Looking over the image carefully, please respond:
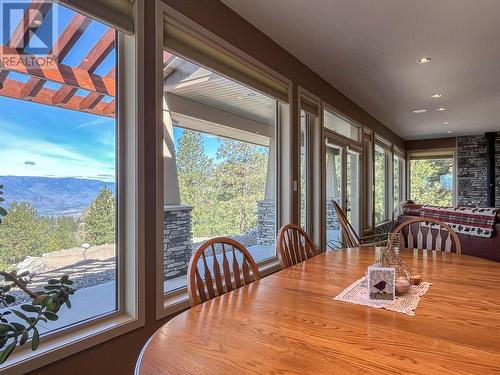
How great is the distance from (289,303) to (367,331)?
290mm

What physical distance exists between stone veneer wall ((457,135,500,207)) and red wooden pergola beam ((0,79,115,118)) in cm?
858

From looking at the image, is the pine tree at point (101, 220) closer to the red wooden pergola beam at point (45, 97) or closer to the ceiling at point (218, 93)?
the red wooden pergola beam at point (45, 97)

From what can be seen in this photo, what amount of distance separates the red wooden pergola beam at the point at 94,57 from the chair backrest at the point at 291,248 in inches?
49.3

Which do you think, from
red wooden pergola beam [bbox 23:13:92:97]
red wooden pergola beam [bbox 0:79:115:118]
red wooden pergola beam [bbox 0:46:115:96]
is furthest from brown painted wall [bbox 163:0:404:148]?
Result: red wooden pergola beam [bbox 0:79:115:118]

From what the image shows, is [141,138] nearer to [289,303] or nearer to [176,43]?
[176,43]

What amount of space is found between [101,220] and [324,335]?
4.17 feet

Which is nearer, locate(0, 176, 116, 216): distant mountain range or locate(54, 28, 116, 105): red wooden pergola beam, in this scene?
locate(0, 176, 116, 216): distant mountain range

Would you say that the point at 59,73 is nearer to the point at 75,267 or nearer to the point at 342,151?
the point at 75,267

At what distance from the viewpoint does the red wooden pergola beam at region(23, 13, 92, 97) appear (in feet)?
4.66

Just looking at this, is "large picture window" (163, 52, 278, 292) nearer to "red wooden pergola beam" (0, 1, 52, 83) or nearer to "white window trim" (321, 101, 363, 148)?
"red wooden pergola beam" (0, 1, 52, 83)

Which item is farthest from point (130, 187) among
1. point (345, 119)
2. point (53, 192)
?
point (345, 119)

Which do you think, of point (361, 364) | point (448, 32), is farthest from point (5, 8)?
point (448, 32)

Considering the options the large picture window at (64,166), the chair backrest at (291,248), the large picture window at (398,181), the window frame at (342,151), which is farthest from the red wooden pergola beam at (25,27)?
the large picture window at (398,181)

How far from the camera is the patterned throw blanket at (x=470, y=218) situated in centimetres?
341
